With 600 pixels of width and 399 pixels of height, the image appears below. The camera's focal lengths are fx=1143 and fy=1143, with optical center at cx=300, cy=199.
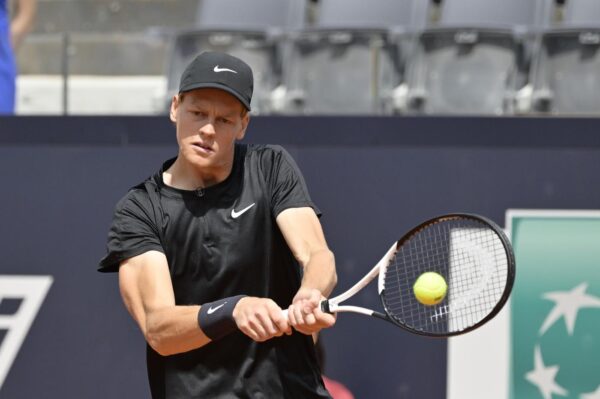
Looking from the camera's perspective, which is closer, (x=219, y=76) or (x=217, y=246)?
(x=219, y=76)

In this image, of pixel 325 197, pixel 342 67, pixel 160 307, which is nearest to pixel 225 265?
pixel 160 307

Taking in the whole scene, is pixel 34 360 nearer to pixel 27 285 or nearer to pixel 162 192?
pixel 27 285

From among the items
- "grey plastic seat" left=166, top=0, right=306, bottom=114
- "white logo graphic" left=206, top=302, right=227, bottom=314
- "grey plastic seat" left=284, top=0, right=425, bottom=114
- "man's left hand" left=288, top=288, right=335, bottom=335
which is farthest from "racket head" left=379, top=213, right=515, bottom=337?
"grey plastic seat" left=166, top=0, right=306, bottom=114

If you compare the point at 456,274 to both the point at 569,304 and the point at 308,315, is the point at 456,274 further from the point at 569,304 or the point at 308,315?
the point at 308,315

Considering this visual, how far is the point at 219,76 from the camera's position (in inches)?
109

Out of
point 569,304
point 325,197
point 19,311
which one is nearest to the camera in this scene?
point 569,304

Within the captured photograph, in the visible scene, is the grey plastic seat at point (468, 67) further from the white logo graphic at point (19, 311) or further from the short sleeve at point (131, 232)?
the short sleeve at point (131, 232)

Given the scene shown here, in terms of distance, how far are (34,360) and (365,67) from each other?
2.56 meters

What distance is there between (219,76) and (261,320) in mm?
630

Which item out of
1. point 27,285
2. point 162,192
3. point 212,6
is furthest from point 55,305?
point 212,6

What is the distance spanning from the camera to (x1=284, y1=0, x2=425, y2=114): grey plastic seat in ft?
20.3

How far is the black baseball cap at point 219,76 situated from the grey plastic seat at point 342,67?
332cm

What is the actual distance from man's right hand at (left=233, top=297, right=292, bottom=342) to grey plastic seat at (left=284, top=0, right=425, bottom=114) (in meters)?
3.65

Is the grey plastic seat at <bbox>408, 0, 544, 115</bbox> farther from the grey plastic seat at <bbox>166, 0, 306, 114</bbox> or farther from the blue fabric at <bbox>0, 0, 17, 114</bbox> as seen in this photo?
the blue fabric at <bbox>0, 0, 17, 114</bbox>
